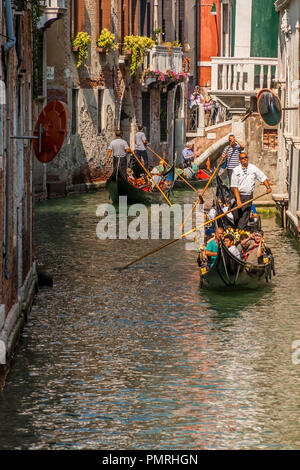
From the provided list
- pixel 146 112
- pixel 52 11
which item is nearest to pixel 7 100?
pixel 52 11

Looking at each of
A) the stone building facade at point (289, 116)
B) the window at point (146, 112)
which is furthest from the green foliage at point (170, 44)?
the stone building facade at point (289, 116)

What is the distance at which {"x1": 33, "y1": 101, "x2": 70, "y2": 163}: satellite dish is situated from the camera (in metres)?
8.96

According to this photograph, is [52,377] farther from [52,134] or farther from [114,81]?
[114,81]

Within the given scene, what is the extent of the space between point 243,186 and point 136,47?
41.4 ft

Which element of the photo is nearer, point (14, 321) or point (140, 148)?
point (14, 321)

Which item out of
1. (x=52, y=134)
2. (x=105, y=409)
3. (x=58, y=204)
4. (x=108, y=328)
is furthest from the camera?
(x=58, y=204)

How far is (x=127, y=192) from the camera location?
1980cm

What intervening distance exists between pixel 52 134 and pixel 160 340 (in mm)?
1891

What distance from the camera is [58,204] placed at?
19781mm

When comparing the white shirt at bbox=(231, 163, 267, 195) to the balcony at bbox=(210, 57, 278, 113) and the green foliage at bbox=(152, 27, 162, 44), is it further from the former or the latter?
the green foliage at bbox=(152, 27, 162, 44)

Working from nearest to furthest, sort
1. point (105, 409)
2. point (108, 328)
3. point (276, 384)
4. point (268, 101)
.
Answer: point (105, 409), point (276, 384), point (108, 328), point (268, 101)

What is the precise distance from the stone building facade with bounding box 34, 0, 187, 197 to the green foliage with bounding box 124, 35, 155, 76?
0.16 metres

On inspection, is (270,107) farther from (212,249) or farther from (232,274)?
(232,274)
